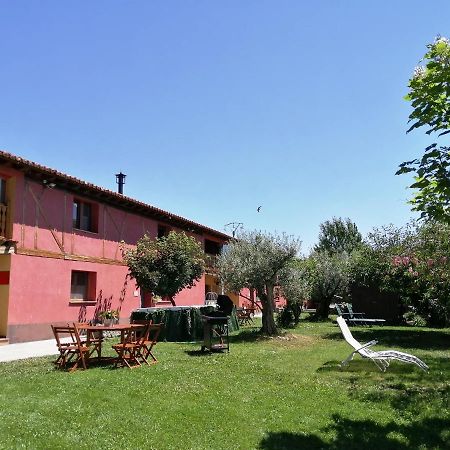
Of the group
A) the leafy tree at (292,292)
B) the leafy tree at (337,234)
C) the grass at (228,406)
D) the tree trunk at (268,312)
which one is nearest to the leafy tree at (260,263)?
the tree trunk at (268,312)

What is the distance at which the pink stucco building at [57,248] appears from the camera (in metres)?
13.8

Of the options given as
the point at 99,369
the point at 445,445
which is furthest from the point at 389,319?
the point at 445,445

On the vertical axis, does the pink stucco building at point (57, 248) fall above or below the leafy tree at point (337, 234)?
below

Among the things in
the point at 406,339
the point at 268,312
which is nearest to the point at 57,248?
the point at 268,312

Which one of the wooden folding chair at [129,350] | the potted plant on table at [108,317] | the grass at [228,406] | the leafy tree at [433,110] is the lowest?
the grass at [228,406]

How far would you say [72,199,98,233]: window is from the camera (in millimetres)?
17127

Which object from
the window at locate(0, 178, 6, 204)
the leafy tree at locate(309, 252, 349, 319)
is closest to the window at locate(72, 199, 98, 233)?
the window at locate(0, 178, 6, 204)

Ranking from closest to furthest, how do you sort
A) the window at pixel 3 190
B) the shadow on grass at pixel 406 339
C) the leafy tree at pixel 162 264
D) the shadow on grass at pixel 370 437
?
the shadow on grass at pixel 370 437 < the shadow on grass at pixel 406 339 < the window at pixel 3 190 < the leafy tree at pixel 162 264

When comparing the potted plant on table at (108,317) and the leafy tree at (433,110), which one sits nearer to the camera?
the leafy tree at (433,110)

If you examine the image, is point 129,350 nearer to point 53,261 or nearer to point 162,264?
point 53,261

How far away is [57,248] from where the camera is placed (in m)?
15.7

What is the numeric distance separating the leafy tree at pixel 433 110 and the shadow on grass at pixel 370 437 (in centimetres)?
246

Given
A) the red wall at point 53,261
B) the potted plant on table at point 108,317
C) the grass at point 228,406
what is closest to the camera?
the grass at point 228,406

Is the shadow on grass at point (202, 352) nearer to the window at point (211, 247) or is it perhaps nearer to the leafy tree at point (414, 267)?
the leafy tree at point (414, 267)
